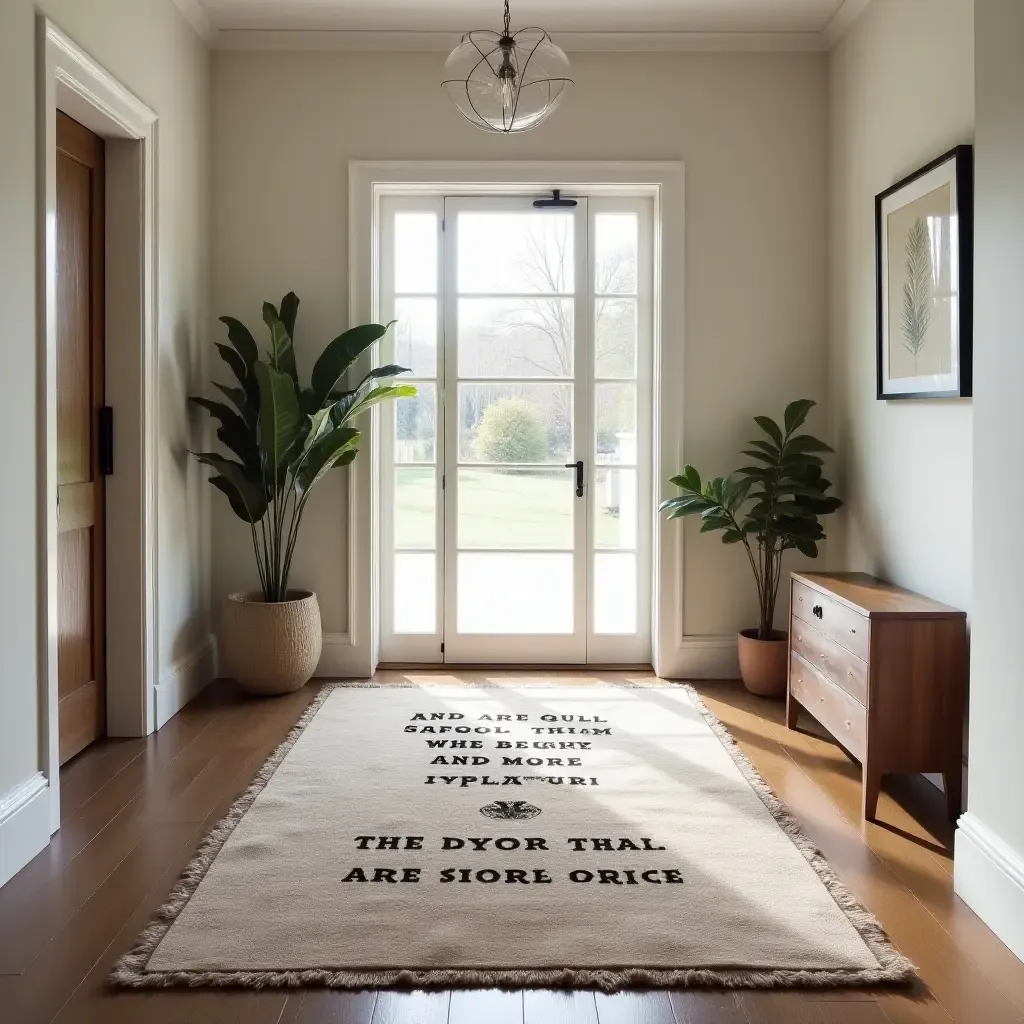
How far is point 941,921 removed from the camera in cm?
239

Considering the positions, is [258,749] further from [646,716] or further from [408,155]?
[408,155]

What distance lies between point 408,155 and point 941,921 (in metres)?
3.73

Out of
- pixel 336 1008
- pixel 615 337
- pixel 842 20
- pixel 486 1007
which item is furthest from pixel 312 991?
pixel 842 20

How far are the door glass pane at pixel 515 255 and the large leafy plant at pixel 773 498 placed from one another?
3.83 feet

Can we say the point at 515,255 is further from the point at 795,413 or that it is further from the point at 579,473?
the point at 795,413

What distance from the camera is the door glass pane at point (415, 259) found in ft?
15.9

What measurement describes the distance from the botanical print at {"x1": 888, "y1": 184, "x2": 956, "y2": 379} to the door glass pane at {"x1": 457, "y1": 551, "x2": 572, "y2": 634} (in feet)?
6.04

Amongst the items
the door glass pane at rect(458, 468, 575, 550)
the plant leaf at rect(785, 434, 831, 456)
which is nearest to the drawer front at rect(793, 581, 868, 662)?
the plant leaf at rect(785, 434, 831, 456)

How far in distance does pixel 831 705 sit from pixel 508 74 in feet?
7.29

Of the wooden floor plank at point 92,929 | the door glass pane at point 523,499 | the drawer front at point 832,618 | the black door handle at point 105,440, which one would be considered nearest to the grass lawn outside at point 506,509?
the door glass pane at point 523,499

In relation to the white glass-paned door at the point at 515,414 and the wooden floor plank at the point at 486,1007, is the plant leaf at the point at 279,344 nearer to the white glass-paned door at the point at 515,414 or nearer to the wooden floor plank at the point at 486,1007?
the white glass-paned door at the point at 515,414

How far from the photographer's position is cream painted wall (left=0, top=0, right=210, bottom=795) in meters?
2.67

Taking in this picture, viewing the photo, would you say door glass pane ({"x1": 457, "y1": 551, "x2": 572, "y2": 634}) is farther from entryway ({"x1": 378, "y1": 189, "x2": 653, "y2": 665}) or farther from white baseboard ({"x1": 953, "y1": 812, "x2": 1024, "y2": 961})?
white baseboard ({"x1": 953, "y1": 812, "x2": 1024, "y2": 961})

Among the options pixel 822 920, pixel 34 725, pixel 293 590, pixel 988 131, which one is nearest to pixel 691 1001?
pixel 822 920
